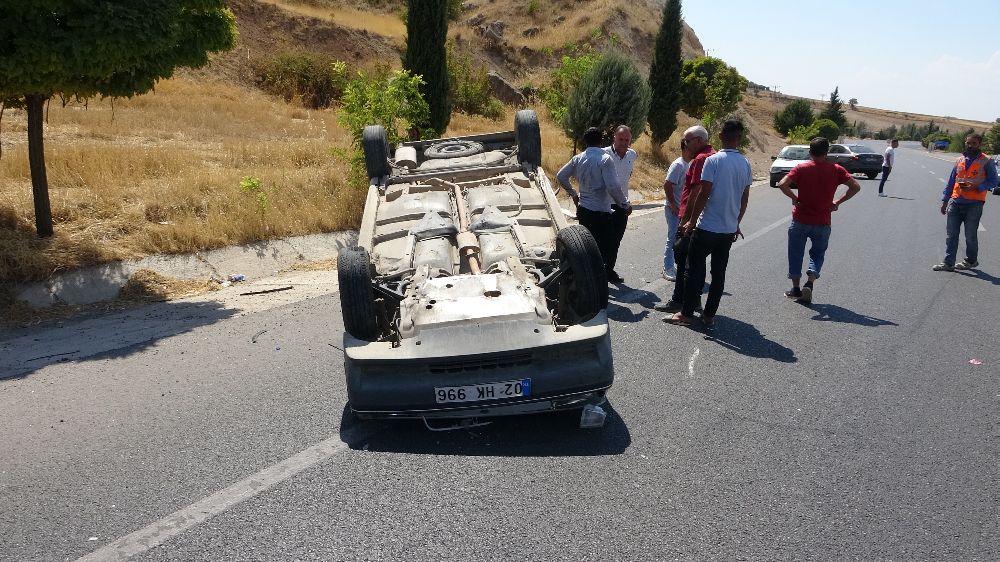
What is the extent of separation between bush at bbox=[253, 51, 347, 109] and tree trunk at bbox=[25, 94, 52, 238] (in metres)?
23.5

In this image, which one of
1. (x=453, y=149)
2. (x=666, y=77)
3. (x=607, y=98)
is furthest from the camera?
(x=666, y=77)

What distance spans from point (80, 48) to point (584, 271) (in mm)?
6121

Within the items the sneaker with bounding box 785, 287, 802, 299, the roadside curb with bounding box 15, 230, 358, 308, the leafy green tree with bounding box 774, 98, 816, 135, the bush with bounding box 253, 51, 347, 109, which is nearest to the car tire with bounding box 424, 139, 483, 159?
the roadside curb with bounding box 15, 230, 358, 308

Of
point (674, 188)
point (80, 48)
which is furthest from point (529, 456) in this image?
point (80, 48)

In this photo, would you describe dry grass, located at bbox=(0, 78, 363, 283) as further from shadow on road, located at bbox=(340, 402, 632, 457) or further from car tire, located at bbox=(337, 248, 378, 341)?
shadow on road, located at bbox=(340, 402, 632, 457)

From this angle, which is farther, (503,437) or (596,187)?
(596,187)

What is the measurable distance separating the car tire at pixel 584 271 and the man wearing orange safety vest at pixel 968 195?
24.5 feet

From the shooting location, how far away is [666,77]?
111 ft

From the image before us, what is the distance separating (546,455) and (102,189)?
9393 millimetres

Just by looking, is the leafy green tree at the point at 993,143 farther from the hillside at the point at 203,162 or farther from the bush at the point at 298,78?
the bush at the point at 298,78

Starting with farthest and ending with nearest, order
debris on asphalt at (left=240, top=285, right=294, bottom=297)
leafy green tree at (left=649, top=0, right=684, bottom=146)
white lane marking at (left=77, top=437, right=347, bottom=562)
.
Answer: leafy green tree at (left=649, top=0, right=684, bottom=146) < debris on asphalt at (left=240, top=285, right=294, bottom=297) < white lane marking at (left=77, top=437, right=347, bottom=562)

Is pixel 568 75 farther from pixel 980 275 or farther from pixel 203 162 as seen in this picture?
pixel 980 275

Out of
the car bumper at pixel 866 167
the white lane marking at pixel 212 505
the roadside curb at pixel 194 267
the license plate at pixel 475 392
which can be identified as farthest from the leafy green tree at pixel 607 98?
the white lane marking at pixel 212 505

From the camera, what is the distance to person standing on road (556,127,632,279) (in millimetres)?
7973
